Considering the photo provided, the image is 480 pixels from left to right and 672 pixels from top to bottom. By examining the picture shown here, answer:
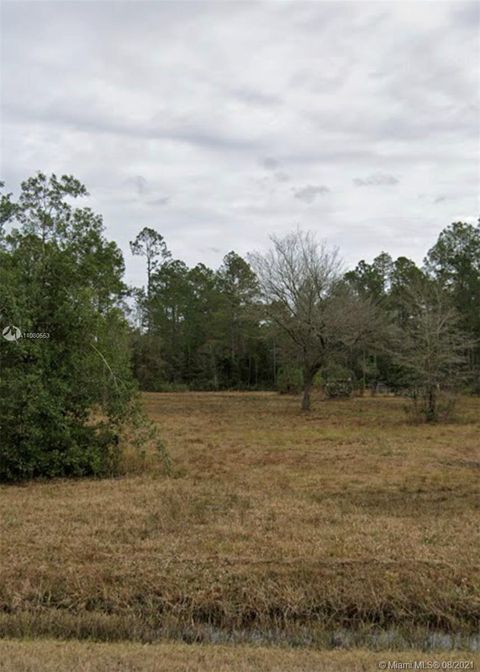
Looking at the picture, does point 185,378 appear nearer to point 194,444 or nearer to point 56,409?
point 194,444

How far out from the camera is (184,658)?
4.28m

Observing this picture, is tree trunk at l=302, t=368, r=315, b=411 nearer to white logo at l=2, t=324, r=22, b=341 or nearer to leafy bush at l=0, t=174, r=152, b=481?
leafy bush at l=0, t=174, r=152, b=481

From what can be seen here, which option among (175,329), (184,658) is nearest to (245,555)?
(184,658)

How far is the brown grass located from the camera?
4.05 m

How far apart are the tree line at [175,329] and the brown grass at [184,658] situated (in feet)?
21.5

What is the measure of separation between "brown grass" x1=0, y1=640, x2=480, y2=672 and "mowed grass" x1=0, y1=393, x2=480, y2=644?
0.36 meters

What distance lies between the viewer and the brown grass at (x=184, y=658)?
4.05 m

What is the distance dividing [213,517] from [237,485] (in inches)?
91.8

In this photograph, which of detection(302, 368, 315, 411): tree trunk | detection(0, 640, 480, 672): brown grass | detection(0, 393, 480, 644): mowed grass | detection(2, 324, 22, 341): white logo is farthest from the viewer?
detection(302, 368, 315, 411): tree trunk

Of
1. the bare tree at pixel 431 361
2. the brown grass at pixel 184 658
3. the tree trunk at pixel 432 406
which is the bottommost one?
the brown grass at pixel 184 658

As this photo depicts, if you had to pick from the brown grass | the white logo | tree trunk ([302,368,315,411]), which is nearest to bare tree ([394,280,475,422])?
tree trunk ([302,368,315,411])

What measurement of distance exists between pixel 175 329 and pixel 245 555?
159ft

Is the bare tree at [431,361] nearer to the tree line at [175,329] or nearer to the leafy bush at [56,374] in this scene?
the tree line at [175,329]

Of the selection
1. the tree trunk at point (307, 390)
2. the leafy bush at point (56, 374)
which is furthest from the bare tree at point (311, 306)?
the leafy bush at point (56, 374)
